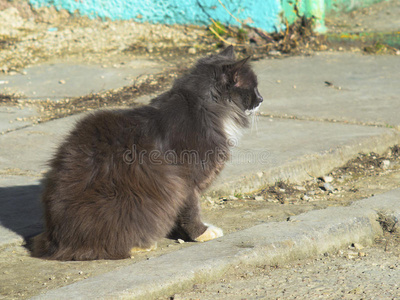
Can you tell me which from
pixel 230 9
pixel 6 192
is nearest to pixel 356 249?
pixel 6 192

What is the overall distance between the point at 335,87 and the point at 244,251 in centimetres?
342

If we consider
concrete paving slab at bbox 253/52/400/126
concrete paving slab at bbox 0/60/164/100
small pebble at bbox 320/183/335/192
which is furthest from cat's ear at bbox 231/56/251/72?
concrete paving slab at bbox 0/60/164/100

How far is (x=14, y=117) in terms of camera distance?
4832 mm

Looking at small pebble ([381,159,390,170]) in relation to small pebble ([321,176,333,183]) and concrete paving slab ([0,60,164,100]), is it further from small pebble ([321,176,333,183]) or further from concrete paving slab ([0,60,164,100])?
concrete paving slab ([0,60,164,100])

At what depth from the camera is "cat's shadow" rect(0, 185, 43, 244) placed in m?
3.04

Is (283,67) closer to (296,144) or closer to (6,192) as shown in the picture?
(296,144)

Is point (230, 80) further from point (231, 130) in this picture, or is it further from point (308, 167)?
point (308, 167)

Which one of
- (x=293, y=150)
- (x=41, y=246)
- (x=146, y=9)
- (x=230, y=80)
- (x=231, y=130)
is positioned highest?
(x=146, y=9)

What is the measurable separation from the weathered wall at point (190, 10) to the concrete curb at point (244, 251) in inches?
168

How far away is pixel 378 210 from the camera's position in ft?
10.2

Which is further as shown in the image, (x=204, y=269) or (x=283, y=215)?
(x=283, y=215)

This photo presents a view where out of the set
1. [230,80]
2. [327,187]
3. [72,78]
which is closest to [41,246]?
[230,80]

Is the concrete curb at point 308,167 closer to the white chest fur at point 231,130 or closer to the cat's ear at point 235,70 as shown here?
the white chest fur at point 231,130

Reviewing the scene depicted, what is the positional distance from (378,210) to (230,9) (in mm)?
4708
